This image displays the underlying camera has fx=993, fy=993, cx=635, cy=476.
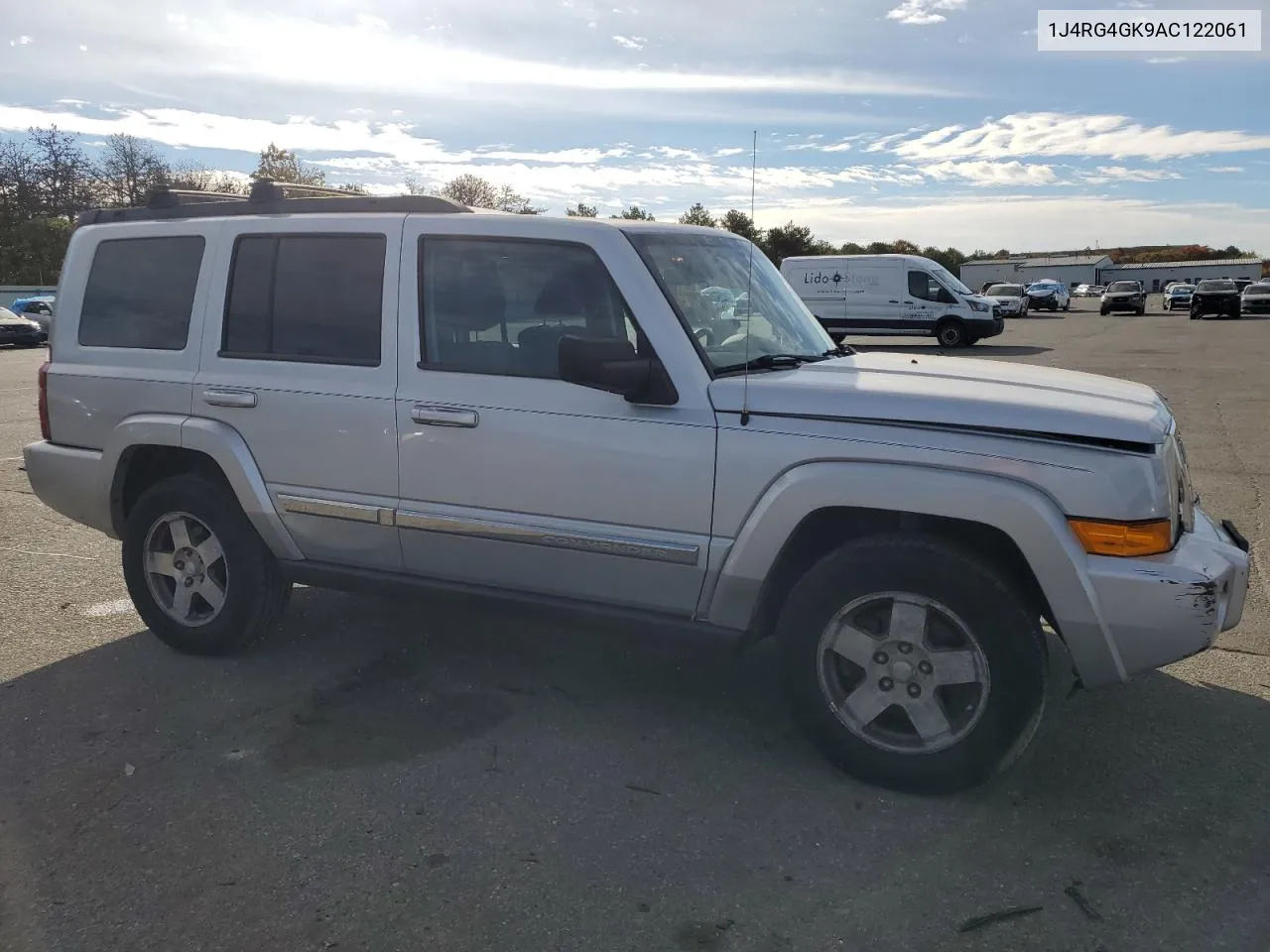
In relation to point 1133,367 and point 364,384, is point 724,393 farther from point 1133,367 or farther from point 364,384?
point 1133,367

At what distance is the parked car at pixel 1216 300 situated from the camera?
39812 millimetres

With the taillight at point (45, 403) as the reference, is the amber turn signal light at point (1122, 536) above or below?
below

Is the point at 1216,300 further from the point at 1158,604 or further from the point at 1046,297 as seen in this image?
the point at 1158,604

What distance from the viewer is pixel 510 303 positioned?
12.5 ft

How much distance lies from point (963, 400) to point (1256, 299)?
45.5 m

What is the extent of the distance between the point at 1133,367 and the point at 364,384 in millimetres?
18623

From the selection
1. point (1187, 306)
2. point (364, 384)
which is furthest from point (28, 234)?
point (1187, 306)

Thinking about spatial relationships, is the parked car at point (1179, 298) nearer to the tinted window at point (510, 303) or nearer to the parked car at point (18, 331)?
the parked car at point (18, 331)

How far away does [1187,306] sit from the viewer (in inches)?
1951

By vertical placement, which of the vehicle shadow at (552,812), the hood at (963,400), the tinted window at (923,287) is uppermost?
the tinted window at (923,287)

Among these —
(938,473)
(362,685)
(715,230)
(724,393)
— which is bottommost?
(362,685)

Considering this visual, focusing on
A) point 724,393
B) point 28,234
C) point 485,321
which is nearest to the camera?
point 724,393

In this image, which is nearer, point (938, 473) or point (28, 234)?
point (938, 473)

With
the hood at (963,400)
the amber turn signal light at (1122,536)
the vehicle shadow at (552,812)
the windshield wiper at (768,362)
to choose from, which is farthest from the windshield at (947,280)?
the amber turn signal light at (1122,536)
